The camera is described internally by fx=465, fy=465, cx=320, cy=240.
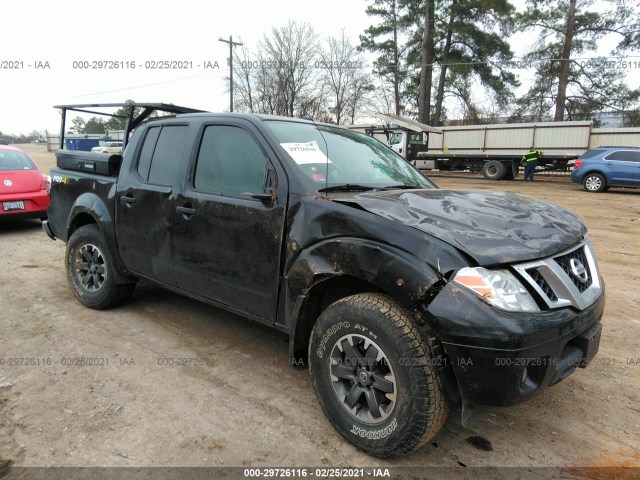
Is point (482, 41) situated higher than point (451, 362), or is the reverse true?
point (482, 41)

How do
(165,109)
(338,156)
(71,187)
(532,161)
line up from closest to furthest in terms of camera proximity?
(338,156) < (165,109) < (71,187) < (532,161)

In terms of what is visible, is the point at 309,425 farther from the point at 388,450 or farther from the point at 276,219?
the point at 276,219

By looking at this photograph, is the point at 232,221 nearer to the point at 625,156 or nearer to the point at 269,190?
the point at 269,190

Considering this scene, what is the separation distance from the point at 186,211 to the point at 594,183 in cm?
1712

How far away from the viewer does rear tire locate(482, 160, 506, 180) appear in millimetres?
21891

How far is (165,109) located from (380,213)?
2.82 meters

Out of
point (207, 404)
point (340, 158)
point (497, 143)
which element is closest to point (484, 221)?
point (340, 158)

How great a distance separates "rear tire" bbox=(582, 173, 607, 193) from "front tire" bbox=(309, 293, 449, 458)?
1708 centimetres

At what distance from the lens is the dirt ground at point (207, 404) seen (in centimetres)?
252

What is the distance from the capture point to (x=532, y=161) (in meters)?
20.8

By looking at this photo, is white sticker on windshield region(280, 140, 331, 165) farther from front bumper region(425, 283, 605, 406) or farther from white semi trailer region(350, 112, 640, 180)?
white semi trailer region(350, 112, 640, 180)

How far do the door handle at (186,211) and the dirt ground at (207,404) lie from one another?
1099 millimetres

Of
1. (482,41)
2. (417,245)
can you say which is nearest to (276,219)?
(417,245)

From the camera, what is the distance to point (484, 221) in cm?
249
